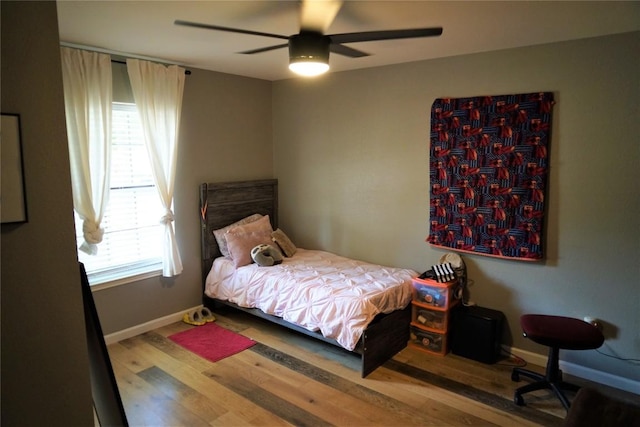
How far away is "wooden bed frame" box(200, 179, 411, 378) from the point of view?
3174mm

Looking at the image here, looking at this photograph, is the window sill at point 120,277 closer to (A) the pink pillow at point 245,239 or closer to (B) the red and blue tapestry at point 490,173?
(A) the pink pillow at point 245,239

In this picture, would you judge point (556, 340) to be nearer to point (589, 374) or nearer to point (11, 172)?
point (589, 374)

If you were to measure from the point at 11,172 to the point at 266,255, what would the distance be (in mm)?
2824

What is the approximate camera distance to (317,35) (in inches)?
91.4

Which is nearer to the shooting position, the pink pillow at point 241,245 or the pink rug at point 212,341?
the pink rug at point 212,341

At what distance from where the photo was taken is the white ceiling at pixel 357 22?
7.61 feet

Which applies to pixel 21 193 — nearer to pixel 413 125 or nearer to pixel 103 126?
pixel 103 126

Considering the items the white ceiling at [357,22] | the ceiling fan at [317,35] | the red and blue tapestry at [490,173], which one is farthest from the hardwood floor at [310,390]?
the white ceiling at [357,22]

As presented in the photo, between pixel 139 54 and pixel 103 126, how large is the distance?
69 centimetres

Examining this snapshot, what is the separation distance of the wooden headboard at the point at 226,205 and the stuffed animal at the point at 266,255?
0.51 metres

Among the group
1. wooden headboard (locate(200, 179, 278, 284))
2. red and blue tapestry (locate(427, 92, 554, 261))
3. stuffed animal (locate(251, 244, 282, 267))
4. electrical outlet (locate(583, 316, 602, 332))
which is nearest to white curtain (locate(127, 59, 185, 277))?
wooden headboard (locate(200, 179, 278, 284))

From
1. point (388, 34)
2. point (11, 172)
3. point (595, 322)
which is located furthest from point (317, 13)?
point (595, 322)

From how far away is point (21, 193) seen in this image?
1.38 meters

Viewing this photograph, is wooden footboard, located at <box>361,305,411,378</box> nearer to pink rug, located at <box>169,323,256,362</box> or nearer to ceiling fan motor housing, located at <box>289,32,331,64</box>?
pink rug, located at <box>169,323,256,362</box>
